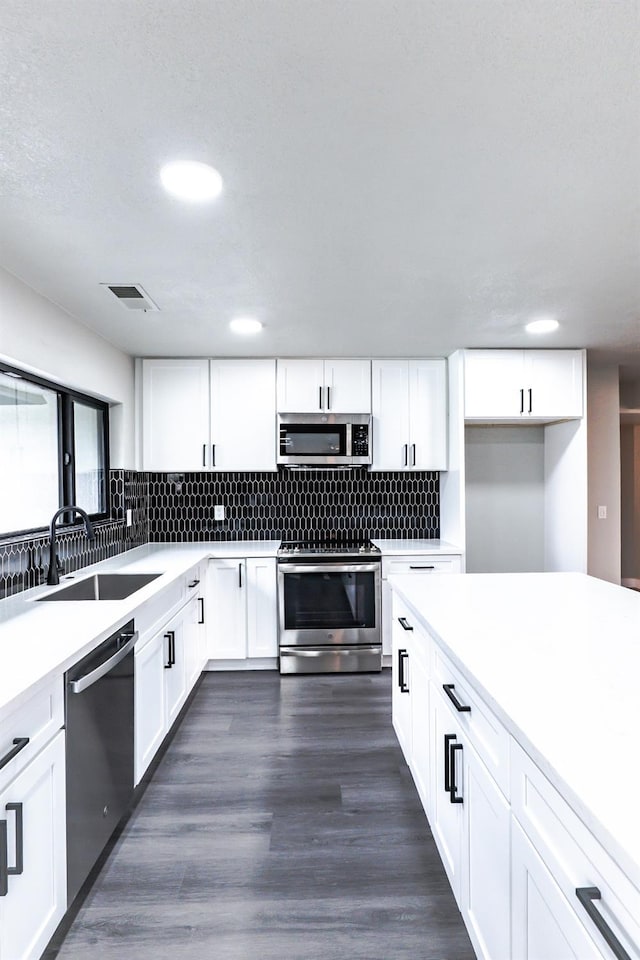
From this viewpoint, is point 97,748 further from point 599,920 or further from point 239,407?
point 239,407

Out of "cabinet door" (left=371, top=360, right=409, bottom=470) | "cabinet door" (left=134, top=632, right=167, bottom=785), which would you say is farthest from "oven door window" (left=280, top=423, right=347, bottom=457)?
"cabinet door" (left=134, top=632, right=167, bottom=785)

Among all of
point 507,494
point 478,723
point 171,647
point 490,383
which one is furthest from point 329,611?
point 478,723

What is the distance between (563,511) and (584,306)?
1817mm

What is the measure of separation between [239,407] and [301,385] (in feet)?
1.68

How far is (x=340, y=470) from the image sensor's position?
4512mm

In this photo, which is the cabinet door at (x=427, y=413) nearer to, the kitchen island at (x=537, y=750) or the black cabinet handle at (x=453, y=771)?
the kitchen island at (x=537, y=750)

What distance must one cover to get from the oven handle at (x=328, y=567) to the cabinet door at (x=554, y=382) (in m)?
1.63

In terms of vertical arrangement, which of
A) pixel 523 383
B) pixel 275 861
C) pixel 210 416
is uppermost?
pixel 523 383

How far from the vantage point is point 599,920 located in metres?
0.75

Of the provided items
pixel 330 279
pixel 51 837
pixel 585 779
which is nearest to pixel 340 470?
pixel 330 279

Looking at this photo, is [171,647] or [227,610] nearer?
[171,647]

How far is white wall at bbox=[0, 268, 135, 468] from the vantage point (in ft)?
7.75

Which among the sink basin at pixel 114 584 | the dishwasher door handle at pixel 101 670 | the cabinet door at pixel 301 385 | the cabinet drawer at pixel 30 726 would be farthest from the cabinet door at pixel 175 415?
the cabinet drawer at pixel 30 726

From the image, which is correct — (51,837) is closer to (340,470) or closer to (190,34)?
(190,34)
